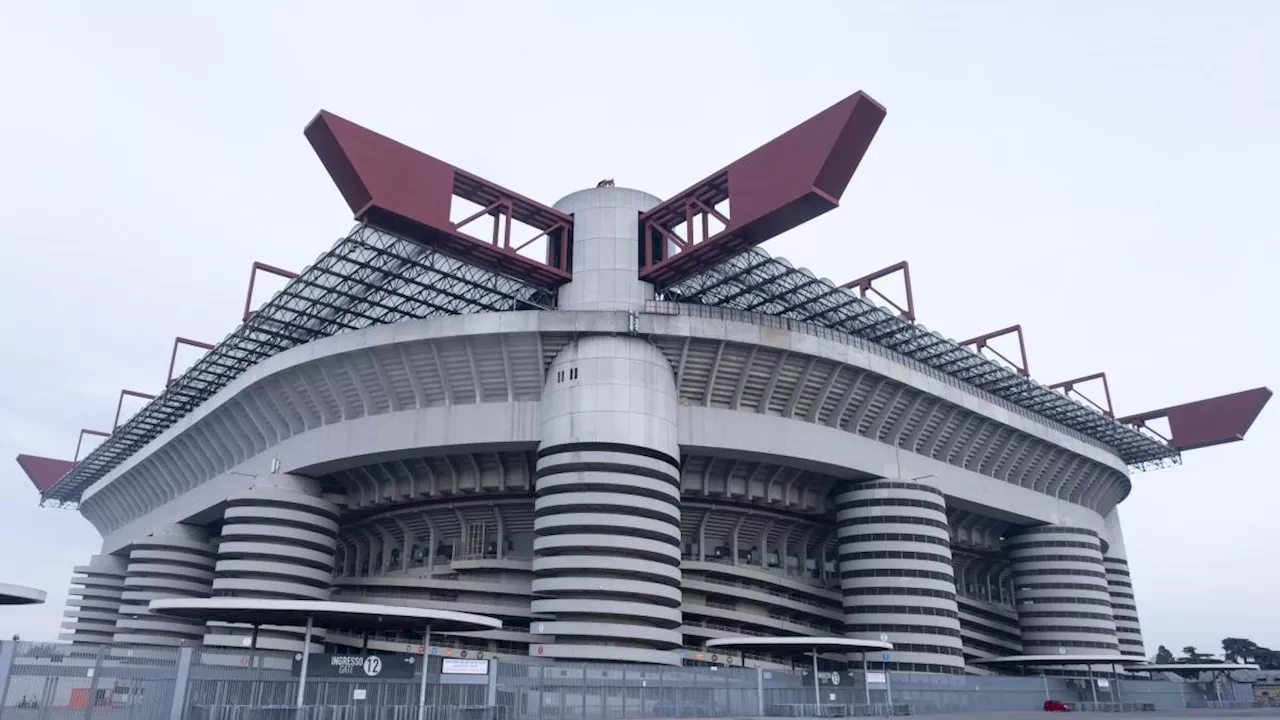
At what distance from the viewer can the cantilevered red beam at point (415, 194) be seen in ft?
155

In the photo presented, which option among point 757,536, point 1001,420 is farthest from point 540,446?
A: point 1001,420

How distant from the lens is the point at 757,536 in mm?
70625

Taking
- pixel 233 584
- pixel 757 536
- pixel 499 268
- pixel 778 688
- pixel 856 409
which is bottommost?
pixel 778 688

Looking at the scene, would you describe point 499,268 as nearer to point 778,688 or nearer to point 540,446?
point 540,446

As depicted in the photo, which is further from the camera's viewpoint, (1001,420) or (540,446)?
(1001,420)

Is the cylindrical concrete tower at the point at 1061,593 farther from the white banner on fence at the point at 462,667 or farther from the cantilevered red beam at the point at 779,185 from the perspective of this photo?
the white banner on fence at the point at 462,667

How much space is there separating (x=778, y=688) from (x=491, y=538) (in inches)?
1080

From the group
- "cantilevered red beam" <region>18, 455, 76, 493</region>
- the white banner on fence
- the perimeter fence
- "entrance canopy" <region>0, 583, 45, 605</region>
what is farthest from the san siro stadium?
"cantilevered red beam" <region>18, 455, 76, 493</region>

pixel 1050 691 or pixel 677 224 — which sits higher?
pixel 677 224

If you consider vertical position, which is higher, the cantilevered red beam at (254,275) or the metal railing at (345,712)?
the cantilevered red beam at (254,275)

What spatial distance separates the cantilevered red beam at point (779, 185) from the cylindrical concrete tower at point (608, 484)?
14.3 ft

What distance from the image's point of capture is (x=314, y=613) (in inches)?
1243

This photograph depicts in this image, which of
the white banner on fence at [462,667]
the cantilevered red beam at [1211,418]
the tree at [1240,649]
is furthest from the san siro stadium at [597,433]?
the tree at [1240,649]

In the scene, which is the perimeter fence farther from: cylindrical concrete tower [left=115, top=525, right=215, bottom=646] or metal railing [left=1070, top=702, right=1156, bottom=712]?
cylindrical concrete tower [left=115, top=525, right=215, bottom=646]
